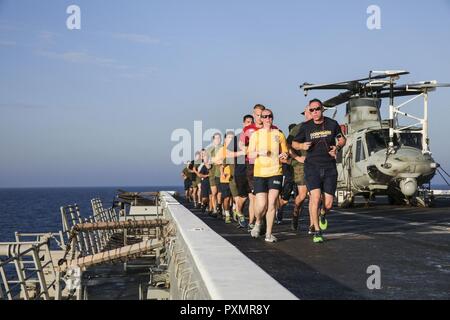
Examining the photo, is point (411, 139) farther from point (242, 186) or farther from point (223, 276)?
point (223, 276)

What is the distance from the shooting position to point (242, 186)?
11.8 m

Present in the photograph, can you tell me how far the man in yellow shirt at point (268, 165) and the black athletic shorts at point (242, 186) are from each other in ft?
8.07

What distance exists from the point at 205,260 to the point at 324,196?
4.82 metres

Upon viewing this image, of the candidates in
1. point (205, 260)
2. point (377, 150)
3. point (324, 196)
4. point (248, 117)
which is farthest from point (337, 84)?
point (205, 260)

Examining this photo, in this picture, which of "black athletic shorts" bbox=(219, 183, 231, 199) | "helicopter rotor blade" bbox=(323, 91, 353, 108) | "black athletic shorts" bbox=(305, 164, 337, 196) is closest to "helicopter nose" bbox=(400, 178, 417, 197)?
"helicopter rotor blade" bbox=(323, 91, 353, 108)

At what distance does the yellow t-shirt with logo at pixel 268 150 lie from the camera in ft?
29.6

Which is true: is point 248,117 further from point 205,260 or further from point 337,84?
point 337,84

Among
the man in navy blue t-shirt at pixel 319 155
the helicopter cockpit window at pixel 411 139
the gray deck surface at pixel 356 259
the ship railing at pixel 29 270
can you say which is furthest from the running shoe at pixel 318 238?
A: the helicopter cockpit window at pixel 411 139

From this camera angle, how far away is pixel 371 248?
802 cm

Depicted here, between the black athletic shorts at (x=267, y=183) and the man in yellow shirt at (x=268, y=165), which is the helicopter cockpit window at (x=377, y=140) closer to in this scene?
the man in yellow shirt at (x=268, y=165)

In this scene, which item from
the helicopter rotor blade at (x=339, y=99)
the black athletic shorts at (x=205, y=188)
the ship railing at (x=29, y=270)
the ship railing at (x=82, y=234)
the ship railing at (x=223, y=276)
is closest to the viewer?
the ship railing at (x=223, y=276)

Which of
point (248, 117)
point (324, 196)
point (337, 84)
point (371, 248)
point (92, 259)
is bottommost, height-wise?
point (92, 259)
